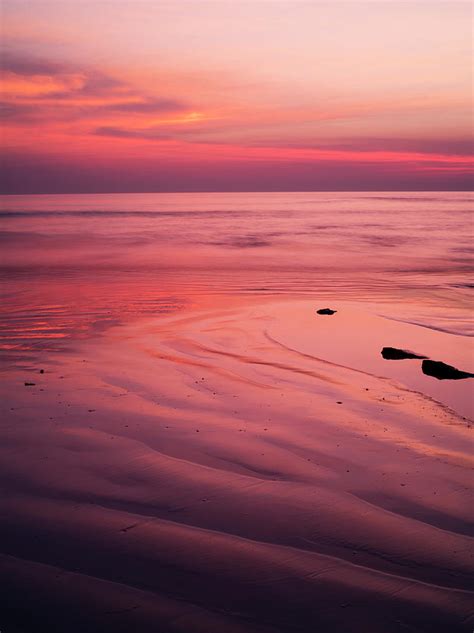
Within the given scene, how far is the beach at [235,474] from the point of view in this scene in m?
3.44

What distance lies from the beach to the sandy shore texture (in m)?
0.02

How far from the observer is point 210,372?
7820 millimetres

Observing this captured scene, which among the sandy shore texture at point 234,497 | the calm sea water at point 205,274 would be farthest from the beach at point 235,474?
the calm sea water at point 205,274

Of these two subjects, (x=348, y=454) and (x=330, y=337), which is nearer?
(x=348, y=454)

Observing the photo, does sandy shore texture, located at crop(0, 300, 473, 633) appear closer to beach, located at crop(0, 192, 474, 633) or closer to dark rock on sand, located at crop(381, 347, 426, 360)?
beach, located at crop(0, 192, 474, 633)

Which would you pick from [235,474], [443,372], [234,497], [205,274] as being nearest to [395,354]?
[443,372]

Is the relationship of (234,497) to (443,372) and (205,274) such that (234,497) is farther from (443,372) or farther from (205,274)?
(205,274)

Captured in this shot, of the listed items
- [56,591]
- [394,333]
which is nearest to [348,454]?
[56,591]

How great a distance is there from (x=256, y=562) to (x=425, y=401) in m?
3.72

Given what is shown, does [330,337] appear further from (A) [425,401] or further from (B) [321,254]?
(B) [321,254]

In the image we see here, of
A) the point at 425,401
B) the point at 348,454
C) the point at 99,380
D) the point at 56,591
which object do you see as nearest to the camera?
the point at 56,591

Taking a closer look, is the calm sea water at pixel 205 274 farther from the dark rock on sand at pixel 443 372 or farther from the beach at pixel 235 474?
the dark rock on sand at pixel 443 372

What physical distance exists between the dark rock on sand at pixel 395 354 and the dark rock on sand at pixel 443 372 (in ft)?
2.11

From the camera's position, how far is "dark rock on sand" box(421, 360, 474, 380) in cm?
776
